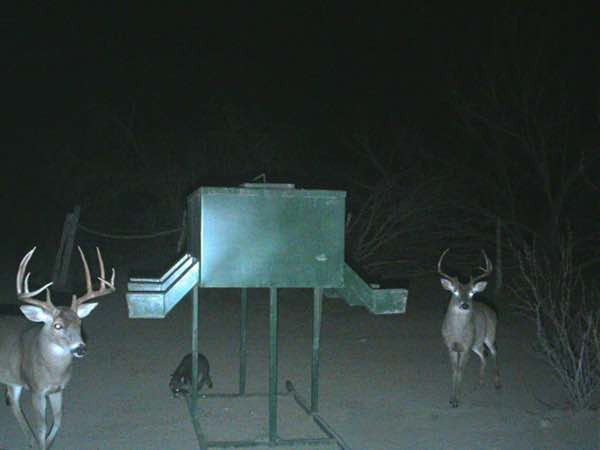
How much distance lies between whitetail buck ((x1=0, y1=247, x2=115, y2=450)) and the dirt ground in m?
0.32

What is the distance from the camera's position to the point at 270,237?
19.9 ft

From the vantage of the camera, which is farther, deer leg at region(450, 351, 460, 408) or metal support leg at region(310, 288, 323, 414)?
deer leg at region(450, 351, 460, 408)

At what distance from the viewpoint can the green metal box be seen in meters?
5.98

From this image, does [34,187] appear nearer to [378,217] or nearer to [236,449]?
[378,217]

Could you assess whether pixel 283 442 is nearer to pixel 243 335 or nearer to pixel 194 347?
pixel 194 347

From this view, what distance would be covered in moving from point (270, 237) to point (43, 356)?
2236mm

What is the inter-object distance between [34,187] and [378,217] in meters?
17.1

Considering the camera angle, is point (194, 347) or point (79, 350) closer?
point (79, 350)

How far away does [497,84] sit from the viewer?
53.9ft

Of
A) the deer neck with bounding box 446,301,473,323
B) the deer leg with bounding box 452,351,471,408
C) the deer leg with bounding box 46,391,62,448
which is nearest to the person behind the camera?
the deer leg with bounding box 46,391,62,448

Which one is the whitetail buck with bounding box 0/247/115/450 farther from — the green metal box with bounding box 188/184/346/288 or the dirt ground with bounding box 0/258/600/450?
the green metal box with bounding box 188/184/346/288

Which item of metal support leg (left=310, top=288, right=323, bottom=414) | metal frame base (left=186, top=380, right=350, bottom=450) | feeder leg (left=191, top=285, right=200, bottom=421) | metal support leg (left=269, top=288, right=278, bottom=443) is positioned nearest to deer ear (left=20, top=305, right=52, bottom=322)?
feeder leg (left=191, top=285, right=200, bottom=421)

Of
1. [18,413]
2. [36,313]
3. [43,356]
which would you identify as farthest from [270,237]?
[18,413]

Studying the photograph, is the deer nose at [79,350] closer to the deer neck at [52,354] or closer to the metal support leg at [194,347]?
the deer neck at [52,354]
